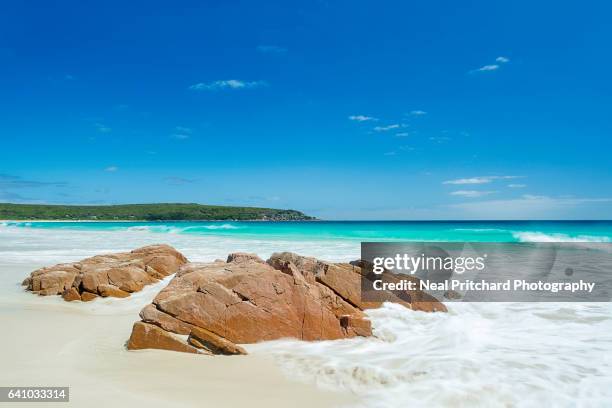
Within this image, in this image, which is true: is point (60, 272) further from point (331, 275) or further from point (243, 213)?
point (243, 213)

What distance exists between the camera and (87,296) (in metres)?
9.49

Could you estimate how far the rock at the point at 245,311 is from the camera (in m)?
6.25

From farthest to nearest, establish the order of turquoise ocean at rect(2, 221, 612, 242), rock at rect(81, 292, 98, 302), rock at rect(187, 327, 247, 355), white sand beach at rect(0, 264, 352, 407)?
turquoise ocean at rect(2, 221, 612, 242) → rock at rect(81, 292, 98, 302) → rock at rect(187, 327, 247, 355) → white sand beach at rect(0, 264, 352, 407)

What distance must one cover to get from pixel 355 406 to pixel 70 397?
2976mm

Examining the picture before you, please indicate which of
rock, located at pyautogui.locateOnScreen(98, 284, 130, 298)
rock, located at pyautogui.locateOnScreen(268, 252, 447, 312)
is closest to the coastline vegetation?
rock, located at pyautogui.locateOnScreen(98, 284, 130, 298)

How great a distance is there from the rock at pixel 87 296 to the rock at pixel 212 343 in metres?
4.89

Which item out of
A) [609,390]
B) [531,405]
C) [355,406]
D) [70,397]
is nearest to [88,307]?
[70,397]

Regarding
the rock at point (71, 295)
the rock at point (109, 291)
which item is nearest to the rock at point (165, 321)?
the rock at point (109, 291)

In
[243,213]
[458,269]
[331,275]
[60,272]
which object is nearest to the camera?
[331,275]

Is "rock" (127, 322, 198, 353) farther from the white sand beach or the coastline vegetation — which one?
the coastline vegetation

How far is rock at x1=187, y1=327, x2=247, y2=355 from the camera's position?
573cm

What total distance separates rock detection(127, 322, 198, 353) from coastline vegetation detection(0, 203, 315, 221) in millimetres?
130426

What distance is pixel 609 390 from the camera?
4773mm

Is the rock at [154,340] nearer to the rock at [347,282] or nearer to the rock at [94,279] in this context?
the rock at [347,282]
